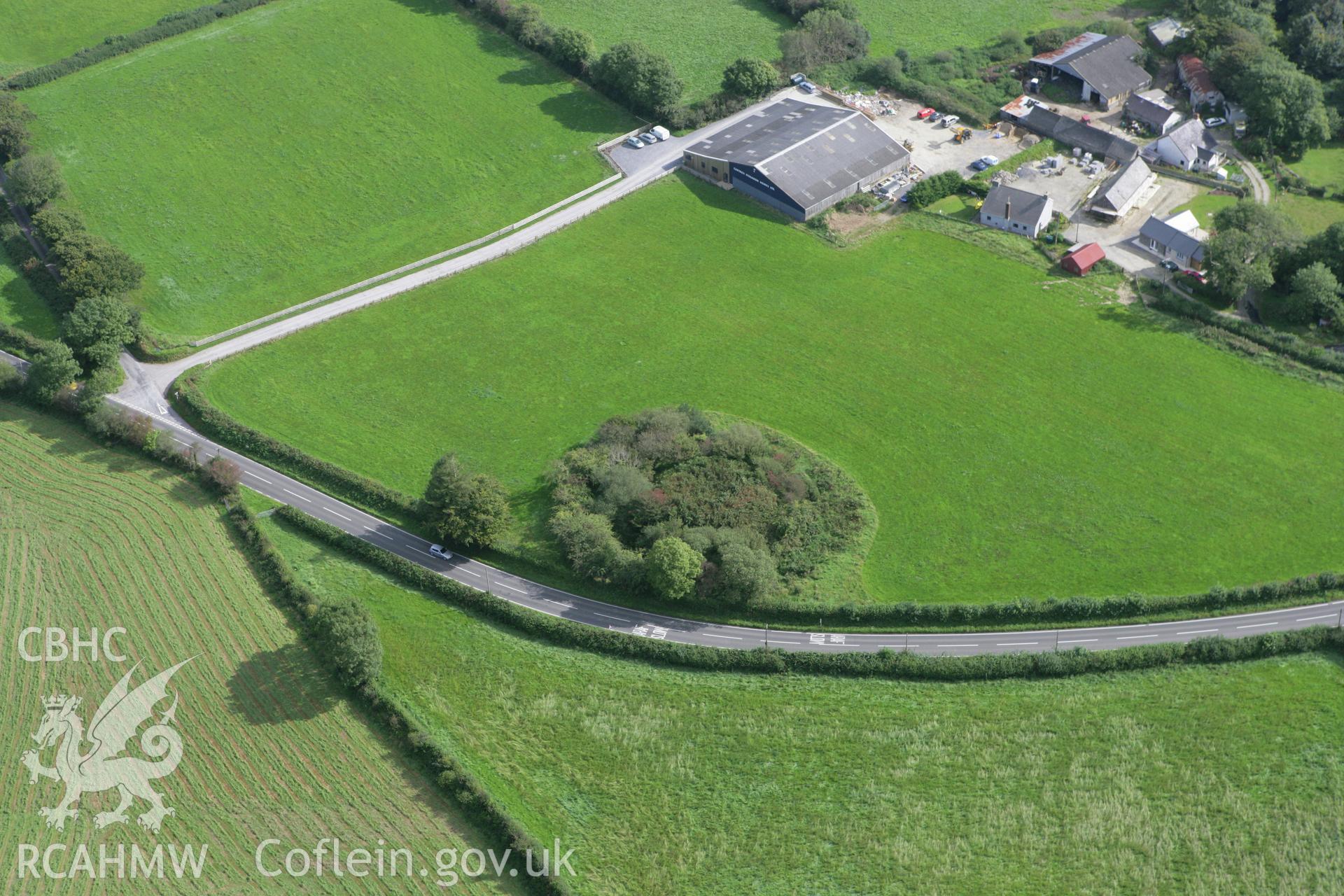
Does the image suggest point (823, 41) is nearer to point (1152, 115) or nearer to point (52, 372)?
point (1152, 115)

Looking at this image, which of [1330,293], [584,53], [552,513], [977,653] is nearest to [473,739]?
[552,513]

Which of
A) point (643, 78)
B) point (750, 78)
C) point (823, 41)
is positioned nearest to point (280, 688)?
point (643, 78)

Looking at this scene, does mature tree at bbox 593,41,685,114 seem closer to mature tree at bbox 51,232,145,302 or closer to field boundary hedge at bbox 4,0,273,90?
field boundary hedge at bbox 4,0,273,90

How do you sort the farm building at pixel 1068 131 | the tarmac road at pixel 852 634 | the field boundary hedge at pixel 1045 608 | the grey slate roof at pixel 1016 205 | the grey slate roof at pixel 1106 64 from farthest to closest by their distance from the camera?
the grey slate roof at pixel 1106 64 → the farm building at pixel 1068 131 → the grey slate roof at pixel 1016 205 → the field boundary hedge at pixel 1045 608 → the tarmac road at pixel 852 634

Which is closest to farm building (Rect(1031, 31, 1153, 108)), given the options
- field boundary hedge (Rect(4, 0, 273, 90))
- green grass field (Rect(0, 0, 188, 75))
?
field boundary hedge (Rect(4, 0, 273, 90))

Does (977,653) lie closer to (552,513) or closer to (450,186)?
(552,513)

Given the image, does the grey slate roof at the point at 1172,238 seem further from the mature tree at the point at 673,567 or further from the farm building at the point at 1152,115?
the mature tree at the point at 673,567

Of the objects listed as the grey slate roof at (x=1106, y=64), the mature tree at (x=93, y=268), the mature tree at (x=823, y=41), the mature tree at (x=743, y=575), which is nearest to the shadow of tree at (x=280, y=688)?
the mature tree at (x=743, y=575)
